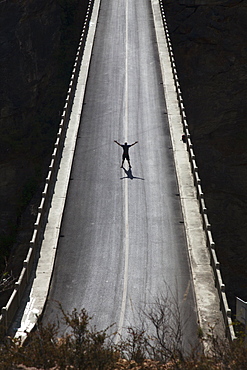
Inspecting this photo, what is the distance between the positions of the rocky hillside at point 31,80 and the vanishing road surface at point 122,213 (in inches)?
668

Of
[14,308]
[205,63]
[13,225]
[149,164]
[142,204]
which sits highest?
[205,63]

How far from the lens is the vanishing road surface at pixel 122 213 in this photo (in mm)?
25328

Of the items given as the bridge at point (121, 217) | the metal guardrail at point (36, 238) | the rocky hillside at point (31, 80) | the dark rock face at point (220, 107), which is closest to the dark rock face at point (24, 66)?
the rocky hillside at point (31, 80)

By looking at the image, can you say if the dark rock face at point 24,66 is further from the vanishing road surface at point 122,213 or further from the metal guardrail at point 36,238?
the metal guardrail at point 36,238

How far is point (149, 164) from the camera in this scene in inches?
1484

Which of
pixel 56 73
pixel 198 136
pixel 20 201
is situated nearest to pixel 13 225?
pixel 20 201

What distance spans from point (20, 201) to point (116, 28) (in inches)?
825

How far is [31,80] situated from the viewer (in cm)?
7581

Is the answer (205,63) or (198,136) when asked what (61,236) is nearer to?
(198,136)

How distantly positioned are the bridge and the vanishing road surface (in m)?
0.05

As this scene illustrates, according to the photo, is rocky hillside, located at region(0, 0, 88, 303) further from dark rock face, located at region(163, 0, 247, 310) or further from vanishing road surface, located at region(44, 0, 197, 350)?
vanishing road surface, located at region(44, 0, 197, 350)

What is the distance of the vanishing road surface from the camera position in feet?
83.1

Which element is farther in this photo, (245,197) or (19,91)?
(19,91)

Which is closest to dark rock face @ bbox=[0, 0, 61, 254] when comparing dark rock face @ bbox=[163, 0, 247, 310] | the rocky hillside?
the rocky hillside
